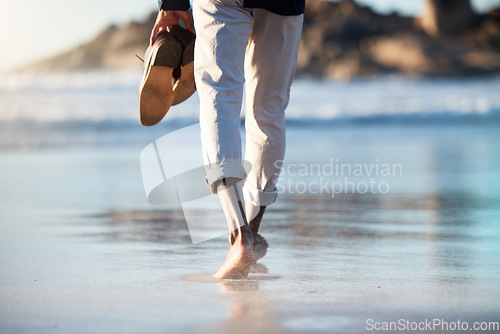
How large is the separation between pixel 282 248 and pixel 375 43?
1301 inches

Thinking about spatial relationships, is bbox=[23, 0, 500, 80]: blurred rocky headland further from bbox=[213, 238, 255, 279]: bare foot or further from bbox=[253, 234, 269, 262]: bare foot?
bbox=[213, 238, 255, 279]: bare foot

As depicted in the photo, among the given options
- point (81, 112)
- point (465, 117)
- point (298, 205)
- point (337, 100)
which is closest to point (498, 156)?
point (298, 205)

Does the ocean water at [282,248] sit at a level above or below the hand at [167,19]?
below

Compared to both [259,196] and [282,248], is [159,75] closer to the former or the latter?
[259,196]

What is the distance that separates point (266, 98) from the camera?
1.94 m

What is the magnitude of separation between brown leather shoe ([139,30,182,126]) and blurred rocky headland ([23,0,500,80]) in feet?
83.6

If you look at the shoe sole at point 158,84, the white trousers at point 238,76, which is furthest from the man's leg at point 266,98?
the shoe sole at point 158,84

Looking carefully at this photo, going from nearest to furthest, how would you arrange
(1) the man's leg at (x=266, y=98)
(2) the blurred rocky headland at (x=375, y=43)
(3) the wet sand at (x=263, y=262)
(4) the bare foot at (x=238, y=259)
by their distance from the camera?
1. (3) the wet sand at (x=263, y=262)
2. (4) the bare foot at (x=238, y=259)
3. (1) the man's leg at (x=266, y=98)
4. (2) the blurred rocky headland at (x=375, y=43)

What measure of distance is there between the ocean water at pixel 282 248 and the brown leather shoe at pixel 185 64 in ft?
1.50

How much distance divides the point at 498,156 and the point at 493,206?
2.18 meters

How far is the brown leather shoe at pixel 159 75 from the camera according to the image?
6.42ft

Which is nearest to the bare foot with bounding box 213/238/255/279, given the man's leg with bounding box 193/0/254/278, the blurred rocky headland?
the man's leg with bounding box 193/0/254/278

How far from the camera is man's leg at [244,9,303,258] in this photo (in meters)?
1.90

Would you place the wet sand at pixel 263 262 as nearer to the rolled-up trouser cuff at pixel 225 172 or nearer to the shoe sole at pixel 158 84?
the rolled-up trouser cuff at pixel 225 172
